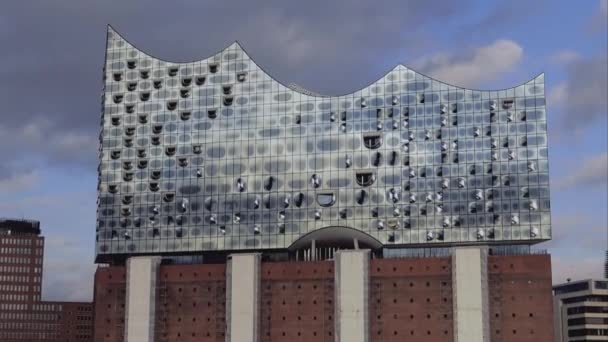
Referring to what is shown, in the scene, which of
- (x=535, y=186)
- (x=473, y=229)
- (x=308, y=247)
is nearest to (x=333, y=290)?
(x=308, y=247)

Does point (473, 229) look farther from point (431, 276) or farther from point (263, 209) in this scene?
point (263, 209)

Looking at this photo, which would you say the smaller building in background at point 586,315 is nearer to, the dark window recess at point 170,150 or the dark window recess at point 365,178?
the dark window recess at point 365,178

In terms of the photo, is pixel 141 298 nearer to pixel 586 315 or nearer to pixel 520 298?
pixel 520 298

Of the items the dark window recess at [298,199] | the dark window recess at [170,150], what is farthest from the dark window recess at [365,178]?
the dark window recess at [170,150]

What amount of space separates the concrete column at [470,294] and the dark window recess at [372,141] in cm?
1419

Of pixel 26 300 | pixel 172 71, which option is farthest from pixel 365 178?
pixel 26 300

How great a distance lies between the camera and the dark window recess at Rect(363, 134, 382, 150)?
343 ft

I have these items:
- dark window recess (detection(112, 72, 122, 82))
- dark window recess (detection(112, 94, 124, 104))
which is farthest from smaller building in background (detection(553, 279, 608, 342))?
dark window recess (detection(112, 72, 122, 82))

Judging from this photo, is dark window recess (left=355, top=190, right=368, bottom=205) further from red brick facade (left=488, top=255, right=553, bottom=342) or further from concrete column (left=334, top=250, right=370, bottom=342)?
red brick facade (left=488, top=255, right=553, bottom=342)

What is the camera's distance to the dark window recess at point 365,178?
10344 centimetres

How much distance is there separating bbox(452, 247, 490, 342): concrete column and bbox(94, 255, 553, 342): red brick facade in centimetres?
91

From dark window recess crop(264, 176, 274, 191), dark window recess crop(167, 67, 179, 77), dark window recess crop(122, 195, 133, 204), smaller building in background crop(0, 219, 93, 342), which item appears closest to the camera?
dark window recess crop(264, 176, 274, 191)

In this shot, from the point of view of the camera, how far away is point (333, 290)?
328 ft

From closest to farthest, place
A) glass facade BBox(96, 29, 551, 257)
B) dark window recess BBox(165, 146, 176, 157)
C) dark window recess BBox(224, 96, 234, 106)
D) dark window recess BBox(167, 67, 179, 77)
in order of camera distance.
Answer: glass facade BBox(96, 29, 551, 257), dark window recess BBox(165, 146, 176, 157), dark window recess BBox(224, 96, 234, 106), dark window recess BBox(167, 67, 179, 77)
